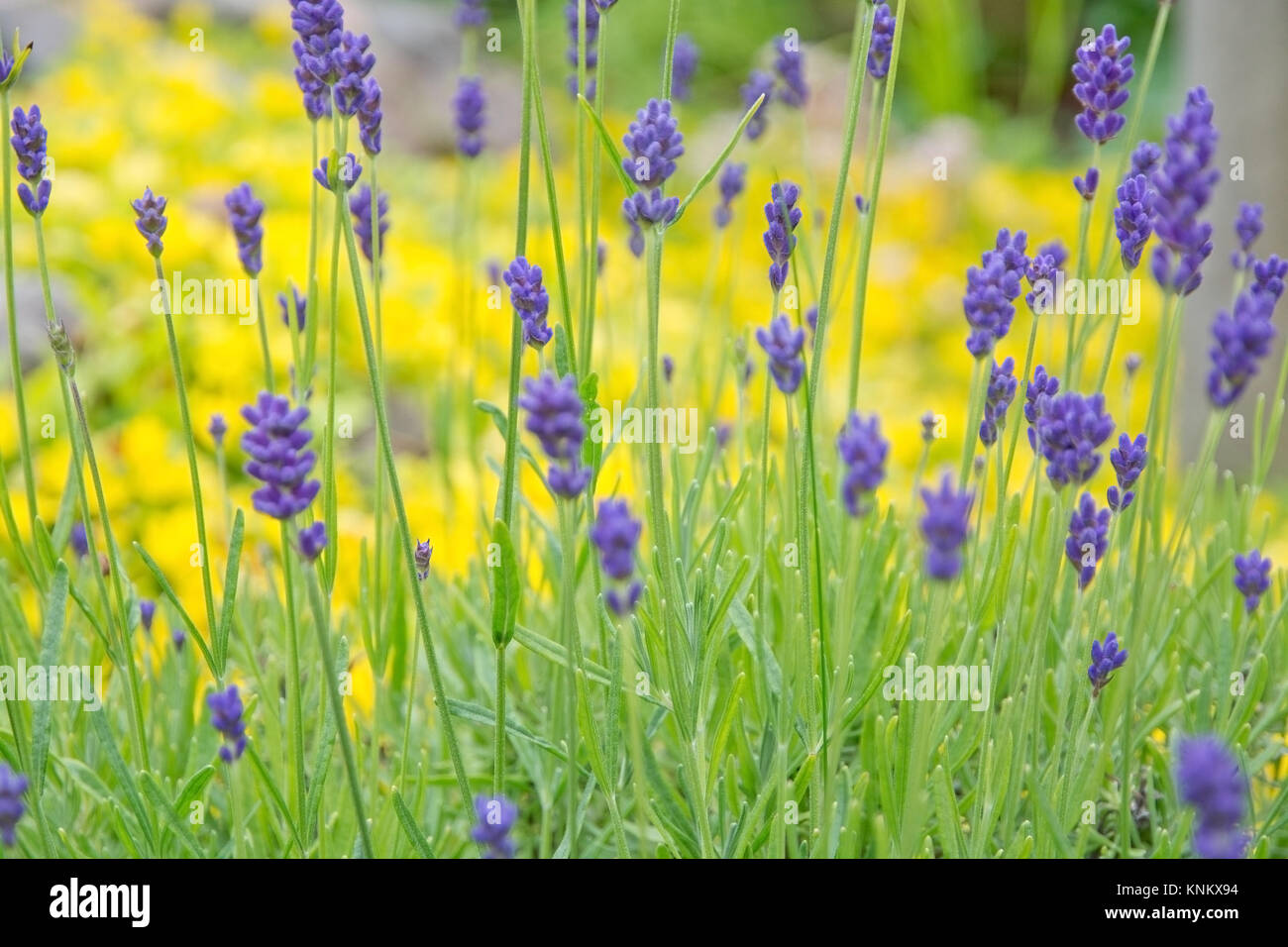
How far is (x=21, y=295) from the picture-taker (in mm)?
3055

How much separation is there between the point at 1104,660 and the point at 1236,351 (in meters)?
0.35

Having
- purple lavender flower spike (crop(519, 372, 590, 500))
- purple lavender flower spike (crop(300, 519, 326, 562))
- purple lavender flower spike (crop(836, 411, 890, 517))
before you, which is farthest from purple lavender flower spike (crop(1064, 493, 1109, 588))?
purple lavender flower spike (crop(300, 519, 326, 562))

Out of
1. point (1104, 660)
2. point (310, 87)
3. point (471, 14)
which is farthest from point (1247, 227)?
point (471, 14)

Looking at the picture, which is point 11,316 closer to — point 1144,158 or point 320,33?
point 320,33

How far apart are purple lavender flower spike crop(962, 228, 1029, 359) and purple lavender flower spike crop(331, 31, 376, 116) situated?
1.75 ft

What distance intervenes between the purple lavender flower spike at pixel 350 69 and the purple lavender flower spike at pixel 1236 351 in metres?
0.70

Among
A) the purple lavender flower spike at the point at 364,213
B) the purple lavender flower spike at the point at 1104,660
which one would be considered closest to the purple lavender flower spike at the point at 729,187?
the purple lavender flower spike at the point at 364,213

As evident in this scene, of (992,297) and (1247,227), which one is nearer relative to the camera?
(992,297)

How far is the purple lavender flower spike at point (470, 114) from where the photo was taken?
1.70 meters

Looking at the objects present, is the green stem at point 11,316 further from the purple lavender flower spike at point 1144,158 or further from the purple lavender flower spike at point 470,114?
the purple lavender flower spike at point 1144,158

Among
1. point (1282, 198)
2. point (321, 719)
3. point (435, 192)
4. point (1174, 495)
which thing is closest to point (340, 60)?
point (321, 719)

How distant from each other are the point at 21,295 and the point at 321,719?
2.31 meters

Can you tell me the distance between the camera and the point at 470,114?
172cm
